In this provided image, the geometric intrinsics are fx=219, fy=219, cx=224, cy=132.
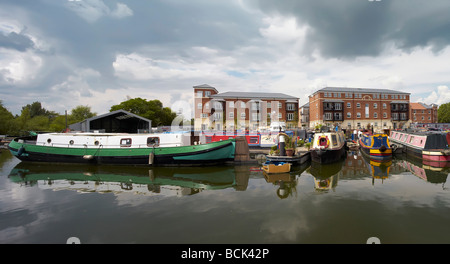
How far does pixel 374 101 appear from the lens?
6259cm

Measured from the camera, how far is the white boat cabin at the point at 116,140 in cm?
1840

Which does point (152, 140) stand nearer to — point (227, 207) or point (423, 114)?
point (227, 207)

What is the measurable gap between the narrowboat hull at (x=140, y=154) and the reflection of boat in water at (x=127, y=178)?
1.80 feet

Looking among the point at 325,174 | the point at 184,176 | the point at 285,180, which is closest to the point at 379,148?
the point at 325,174

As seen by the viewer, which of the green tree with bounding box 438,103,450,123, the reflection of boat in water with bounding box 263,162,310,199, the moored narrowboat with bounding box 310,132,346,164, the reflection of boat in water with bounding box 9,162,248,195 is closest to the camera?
the reflection of boat in water with bounding box 263,162,310,199

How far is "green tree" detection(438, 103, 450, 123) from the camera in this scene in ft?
295

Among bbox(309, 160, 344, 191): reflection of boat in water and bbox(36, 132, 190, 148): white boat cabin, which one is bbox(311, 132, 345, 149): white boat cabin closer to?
bbox(309, 160, 344, 191): reflection of boat in water

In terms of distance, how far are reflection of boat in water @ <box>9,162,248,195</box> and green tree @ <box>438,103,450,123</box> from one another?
4597 inches

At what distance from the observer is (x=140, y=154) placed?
1750 centimetres

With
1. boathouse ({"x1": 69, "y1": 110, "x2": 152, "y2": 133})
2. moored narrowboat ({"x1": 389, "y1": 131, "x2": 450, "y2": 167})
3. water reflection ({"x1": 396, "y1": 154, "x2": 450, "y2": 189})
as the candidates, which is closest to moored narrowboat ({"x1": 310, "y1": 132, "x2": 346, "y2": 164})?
water reflection ({"x1": 396, "y1": 154, "x2": 450, "y2": 189})

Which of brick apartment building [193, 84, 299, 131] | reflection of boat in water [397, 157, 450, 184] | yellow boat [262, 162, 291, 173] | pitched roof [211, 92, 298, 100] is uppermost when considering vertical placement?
pitched roof [211, 92, 298, 100]

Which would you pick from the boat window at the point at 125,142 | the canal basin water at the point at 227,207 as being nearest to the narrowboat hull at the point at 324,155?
the canal basin water at the point at 227,207

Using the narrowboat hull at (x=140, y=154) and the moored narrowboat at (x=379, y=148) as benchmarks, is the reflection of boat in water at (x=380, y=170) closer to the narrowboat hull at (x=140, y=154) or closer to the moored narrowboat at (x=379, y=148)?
the moored narrowboat at (x=379, y=148)

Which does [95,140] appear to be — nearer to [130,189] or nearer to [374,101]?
[130,189]
